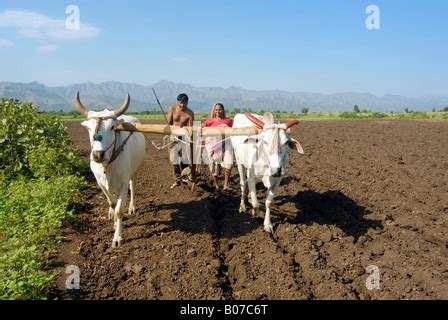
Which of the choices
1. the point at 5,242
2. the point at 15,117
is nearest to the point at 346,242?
the point at 5,242

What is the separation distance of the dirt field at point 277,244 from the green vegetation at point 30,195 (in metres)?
0.34

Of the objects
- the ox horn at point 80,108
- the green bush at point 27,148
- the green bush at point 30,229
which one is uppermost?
the ox horn at point 80,108

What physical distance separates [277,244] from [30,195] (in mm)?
4644

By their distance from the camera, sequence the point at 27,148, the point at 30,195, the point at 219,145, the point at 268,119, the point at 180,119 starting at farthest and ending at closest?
Result: the point at 27,148 < the point at 219,145 < the point at 180,119 < the point at 30,195 < the point at 268,119

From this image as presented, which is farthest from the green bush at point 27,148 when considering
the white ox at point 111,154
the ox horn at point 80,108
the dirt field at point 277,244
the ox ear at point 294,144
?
the ox ear at point 294,144

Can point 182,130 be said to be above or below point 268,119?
below

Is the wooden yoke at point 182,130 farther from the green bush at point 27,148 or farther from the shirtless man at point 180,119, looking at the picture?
the green bush at point 27,148

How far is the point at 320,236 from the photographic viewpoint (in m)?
6.24

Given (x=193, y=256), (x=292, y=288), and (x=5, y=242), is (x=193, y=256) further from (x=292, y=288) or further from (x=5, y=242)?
(x=5, y=242)

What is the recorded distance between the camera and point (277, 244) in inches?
236

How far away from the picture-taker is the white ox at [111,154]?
5.43 meters

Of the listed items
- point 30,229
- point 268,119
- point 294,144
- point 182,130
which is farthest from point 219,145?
point 30,229

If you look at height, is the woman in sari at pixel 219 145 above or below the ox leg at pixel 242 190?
above
